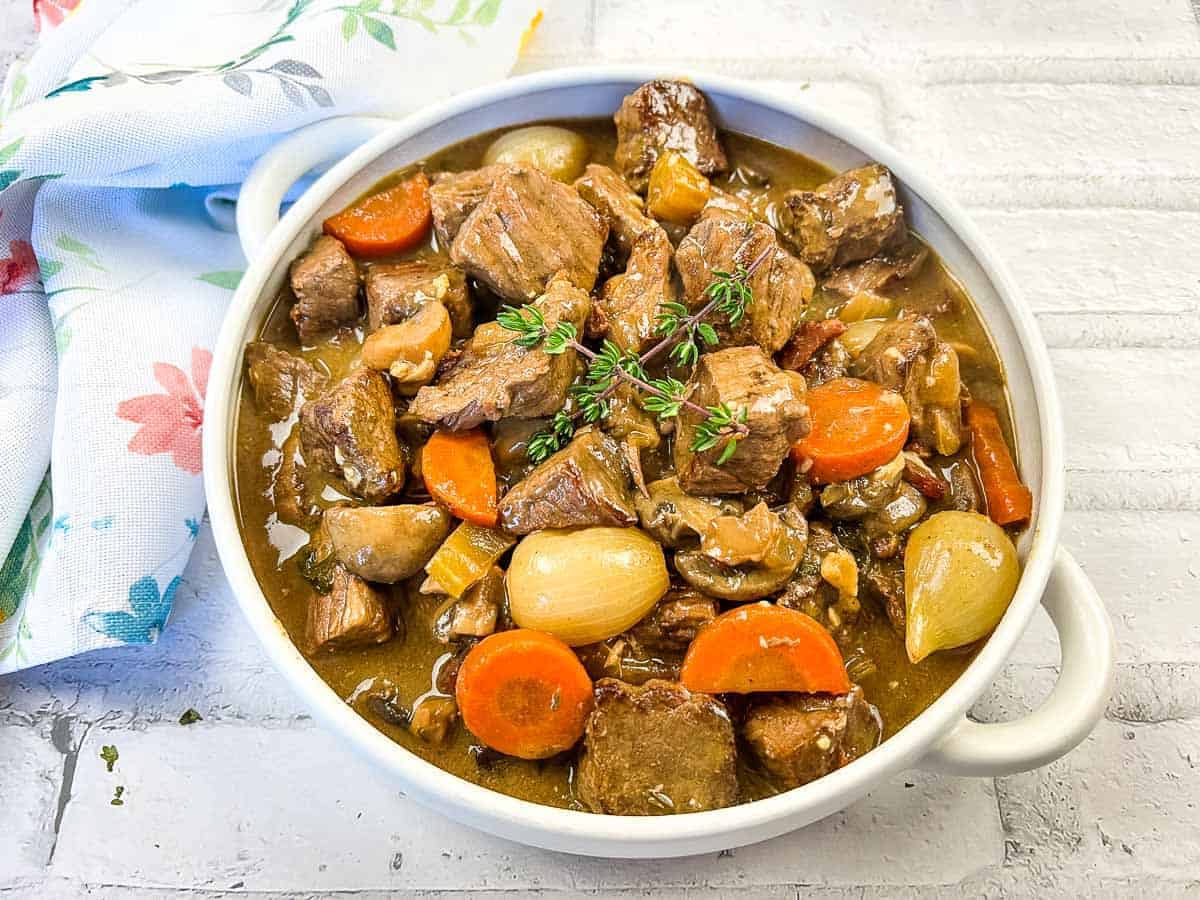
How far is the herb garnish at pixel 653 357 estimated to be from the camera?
5.84 feet

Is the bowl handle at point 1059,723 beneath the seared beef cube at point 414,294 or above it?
beneath

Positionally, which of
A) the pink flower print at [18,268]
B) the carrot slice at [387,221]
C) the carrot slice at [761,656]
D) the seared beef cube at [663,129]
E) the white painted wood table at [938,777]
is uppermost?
the seared beef cube at [663,129]

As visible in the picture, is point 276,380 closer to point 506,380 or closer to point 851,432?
point 506,380

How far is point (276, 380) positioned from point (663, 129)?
2.81ft

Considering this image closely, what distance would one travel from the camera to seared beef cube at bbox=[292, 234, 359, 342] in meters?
2.07

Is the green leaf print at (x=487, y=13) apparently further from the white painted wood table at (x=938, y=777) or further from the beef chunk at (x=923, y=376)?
the beef chunk at (x=923, y=376)

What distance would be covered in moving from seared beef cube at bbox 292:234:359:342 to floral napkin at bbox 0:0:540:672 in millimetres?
392

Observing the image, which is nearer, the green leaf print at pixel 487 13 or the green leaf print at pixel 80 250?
the green leaf print at pixel 80 250

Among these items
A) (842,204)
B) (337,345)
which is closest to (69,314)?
(337,345)

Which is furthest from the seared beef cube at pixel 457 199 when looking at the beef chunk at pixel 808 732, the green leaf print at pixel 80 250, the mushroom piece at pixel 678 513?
the beef chunk at pixel 808 732

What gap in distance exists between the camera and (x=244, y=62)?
95.0 inches

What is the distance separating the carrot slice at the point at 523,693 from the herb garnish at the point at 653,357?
339 millimetres

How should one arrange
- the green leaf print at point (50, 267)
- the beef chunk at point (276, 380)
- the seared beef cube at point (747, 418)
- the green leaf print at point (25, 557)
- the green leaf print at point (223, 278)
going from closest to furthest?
the seared beef cube at point (747, 418) < the beef chunk at point (276, 380) < the green leaf print at point (25, 557) < the green leaf print at point (50, 267) < the green leaf print at point (223, 278)

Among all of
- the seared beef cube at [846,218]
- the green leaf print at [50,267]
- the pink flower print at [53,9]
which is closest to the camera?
the seared beef cube at [846,218]
